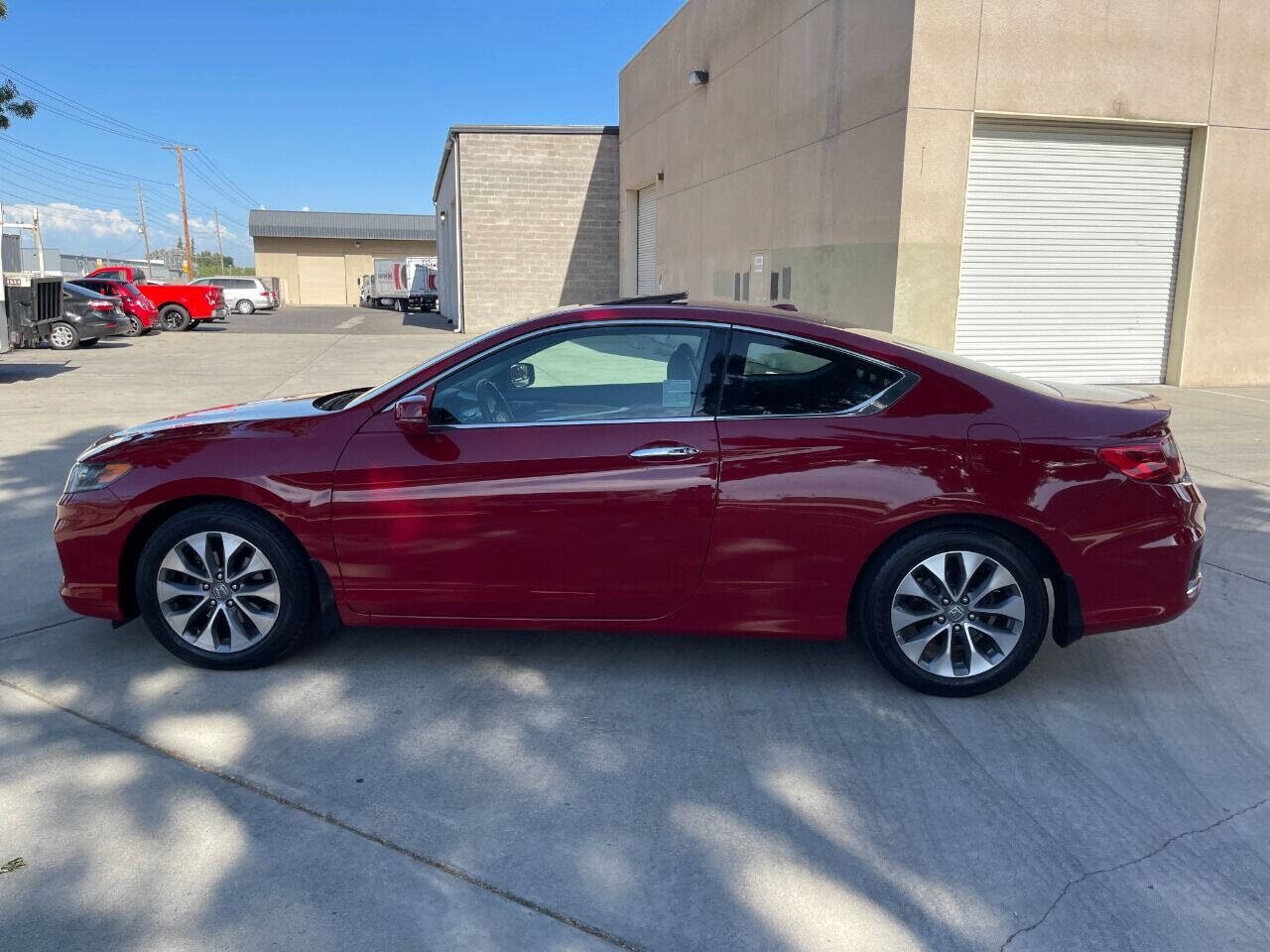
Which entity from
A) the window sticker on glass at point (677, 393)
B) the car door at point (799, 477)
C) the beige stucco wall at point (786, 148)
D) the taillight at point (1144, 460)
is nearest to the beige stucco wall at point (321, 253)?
the beige stucco wall at point (786, 148)

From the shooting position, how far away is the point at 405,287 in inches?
2062

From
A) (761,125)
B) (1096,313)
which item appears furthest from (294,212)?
(1096,313)

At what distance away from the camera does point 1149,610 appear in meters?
4.02

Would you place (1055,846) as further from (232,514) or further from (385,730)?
(232,514)

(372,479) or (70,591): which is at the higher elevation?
(372,479)

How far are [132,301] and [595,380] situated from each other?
85.1 feet

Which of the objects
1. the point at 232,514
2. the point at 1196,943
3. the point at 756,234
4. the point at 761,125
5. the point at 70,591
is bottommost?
the point at 1196,943

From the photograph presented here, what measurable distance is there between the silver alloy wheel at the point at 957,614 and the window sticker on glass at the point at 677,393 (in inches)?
44.1

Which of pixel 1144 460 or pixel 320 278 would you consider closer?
pixel 1144 460

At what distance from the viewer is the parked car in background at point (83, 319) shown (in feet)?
70.7

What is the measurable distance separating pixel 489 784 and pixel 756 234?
15.1 m

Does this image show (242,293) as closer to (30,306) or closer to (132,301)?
(132,301)

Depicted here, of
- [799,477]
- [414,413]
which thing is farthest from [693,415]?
[414,413]

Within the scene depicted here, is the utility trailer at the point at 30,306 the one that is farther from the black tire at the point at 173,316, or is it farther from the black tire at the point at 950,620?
the black tire at the point at 950,620
